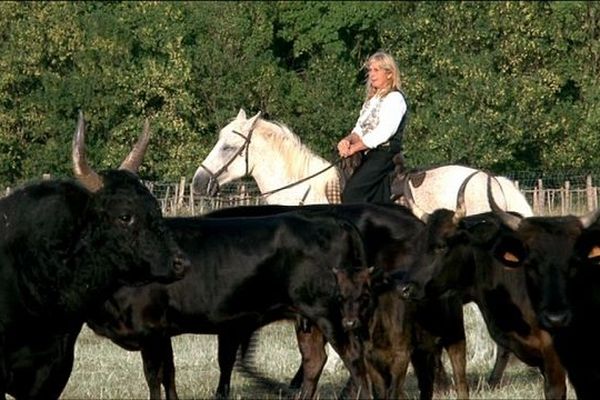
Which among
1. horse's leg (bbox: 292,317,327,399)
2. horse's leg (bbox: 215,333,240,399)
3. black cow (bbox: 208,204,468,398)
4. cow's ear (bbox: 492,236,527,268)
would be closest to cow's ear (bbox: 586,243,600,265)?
cow's ear (bbox: 492,236,527,268)

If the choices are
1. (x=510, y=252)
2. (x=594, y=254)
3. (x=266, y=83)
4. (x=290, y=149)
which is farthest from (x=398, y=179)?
(x=266, y=83)

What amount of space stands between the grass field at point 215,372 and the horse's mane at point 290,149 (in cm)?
180

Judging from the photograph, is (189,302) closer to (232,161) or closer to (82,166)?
(82,166)

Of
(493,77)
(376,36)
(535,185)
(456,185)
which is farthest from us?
(376,36)

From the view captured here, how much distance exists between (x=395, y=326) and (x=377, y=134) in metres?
3.53

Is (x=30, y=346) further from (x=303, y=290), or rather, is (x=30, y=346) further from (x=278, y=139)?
(x=278, y=139)

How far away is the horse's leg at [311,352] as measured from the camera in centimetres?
1295

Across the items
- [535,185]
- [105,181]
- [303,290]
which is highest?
[105,181]

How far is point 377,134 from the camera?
1559 centimetres

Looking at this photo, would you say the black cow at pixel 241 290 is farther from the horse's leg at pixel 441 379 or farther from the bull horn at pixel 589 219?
the bull horn at pixel 589 219

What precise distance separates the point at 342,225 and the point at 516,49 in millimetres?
52153

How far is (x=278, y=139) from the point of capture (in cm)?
1786

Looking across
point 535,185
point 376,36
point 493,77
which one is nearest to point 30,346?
point 535,185

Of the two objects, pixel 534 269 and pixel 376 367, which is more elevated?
pixel 534 269
